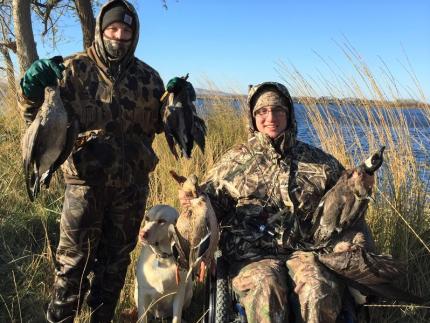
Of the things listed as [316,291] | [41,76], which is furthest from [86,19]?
[316,291]

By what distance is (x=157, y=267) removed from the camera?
342 centimetres

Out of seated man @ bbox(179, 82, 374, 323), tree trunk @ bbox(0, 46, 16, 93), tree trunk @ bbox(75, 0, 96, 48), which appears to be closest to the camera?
seated man @ bbox(179, 82, 374, 323)

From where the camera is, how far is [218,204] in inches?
135

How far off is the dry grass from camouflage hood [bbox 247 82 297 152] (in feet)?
3.51

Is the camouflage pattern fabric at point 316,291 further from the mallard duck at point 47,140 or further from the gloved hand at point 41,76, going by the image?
the gloved hand at point 41,76

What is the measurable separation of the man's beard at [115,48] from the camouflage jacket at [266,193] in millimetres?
1082

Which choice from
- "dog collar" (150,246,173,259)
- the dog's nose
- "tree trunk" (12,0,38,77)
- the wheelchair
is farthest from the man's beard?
"tree trunk" (12,0,38,77)

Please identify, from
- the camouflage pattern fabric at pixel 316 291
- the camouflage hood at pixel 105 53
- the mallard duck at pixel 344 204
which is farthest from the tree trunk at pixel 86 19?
the camouflage pattern fabric at pixel 316 291

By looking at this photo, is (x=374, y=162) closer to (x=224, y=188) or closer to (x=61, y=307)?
(x=224, y=188)

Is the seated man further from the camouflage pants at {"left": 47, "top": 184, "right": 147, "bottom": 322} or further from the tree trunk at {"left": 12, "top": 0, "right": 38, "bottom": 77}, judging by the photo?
the tree trunk at {"left": 12, "top": 0, "right": 38, "bottom": 77}

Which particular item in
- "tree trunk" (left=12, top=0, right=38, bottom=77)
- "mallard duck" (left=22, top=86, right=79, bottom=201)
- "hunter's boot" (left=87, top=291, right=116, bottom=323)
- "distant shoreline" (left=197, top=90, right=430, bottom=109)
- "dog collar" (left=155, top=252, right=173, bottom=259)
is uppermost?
"tree trunk" (left=12, top=0, right=38, bottom=77)

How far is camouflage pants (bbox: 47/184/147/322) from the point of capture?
313 centimetres

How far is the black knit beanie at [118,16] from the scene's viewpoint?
3.05m

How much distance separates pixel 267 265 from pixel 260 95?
1.25 metres
